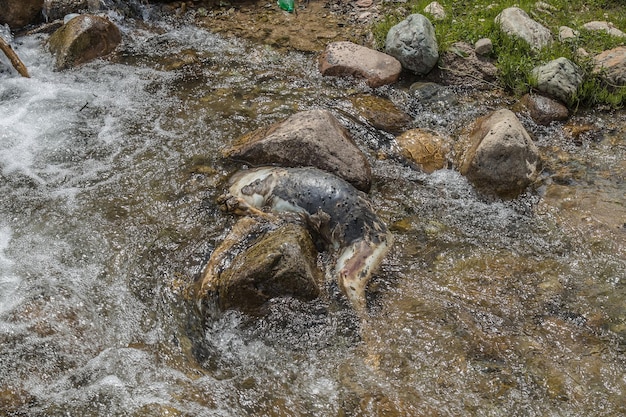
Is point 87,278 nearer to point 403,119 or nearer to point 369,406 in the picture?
point 369,406

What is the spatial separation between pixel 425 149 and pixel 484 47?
1904 millimetres

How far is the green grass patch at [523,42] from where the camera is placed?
20.3 ft

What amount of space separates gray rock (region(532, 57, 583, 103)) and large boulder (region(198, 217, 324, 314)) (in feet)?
11.5

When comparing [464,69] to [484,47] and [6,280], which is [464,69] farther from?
[6,280]

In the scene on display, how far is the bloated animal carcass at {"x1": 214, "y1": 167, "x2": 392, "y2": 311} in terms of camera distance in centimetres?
430

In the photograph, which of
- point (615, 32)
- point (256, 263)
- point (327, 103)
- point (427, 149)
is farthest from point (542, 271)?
point (615, 32)

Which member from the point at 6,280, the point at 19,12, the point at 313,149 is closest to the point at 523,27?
the point at 313,149

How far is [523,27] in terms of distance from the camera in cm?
674

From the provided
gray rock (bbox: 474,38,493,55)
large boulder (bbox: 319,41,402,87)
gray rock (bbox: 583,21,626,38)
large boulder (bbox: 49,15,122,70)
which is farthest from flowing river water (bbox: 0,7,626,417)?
gray rock (bbox: 583,21,626,38)

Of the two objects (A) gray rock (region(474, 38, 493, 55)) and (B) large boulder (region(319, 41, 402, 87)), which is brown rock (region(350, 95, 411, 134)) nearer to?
(B) large boulder (region(319, 41, 402, 87))

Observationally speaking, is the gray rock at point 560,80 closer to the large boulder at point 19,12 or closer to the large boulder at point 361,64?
the large boulder at point 361,64

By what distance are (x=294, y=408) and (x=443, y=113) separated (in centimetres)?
381

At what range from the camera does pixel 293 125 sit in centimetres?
517

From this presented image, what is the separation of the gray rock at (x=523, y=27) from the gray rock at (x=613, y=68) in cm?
66
